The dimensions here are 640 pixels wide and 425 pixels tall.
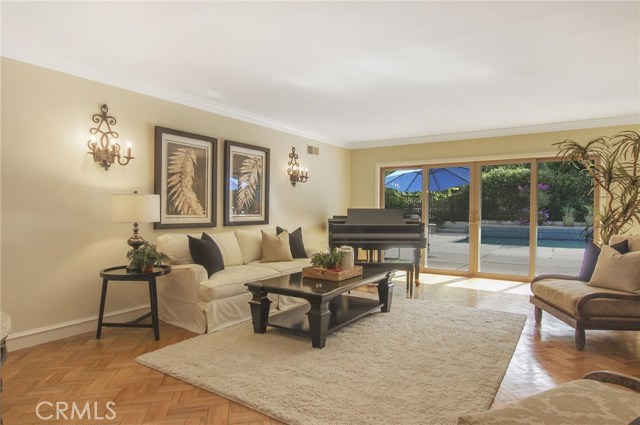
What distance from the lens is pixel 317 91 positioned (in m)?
4.36

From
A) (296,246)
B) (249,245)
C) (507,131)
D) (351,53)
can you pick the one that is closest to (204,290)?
(249,245)

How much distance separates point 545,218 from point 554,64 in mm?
3472

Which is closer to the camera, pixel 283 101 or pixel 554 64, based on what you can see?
pixel 554 64

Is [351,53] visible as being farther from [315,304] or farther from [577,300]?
[577,300]

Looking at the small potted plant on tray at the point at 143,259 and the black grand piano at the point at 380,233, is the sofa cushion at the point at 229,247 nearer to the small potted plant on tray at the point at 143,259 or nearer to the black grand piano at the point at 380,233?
the small potted plant on tray at the point at 143,259

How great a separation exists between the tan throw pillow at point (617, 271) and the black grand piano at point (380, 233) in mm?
2290

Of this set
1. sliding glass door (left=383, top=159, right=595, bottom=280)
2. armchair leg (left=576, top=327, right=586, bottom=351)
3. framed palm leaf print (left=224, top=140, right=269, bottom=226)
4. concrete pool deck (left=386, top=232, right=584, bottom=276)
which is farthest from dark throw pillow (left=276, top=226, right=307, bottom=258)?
armchair leg (left=576, top=327, right=586, bottom=351)

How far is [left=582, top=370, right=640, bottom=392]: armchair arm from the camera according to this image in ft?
5.32

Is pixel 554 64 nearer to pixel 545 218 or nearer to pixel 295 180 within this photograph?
pixel 545 218

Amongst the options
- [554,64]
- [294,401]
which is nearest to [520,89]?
[554,64]

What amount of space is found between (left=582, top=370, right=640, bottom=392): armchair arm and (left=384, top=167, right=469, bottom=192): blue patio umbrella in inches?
215

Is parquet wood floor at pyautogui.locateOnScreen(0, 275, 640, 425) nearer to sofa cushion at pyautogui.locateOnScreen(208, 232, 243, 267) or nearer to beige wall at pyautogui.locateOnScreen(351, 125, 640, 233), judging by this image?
sofa cushion at pyautogui.locateOnScreen(208, 232, 243, 267)

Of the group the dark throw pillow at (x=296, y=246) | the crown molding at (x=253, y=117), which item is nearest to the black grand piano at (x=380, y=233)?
the dark throw pillow at (x=296, y=246)

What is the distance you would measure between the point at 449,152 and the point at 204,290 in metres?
5.11
